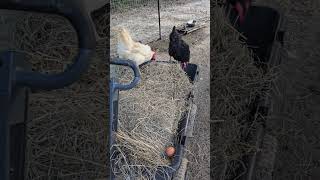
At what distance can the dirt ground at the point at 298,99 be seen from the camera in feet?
5.67

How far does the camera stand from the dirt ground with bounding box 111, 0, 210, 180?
1.79 metres

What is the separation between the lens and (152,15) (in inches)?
139

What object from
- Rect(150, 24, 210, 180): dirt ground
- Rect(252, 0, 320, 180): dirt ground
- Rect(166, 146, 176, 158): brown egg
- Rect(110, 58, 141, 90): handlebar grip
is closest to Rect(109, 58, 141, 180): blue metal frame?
Rect(110, 58, 141, 90): handlebar grip

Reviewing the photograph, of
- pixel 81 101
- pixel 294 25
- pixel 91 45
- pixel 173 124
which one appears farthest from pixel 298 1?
pixel 91 45

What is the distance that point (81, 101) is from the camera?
1.63m

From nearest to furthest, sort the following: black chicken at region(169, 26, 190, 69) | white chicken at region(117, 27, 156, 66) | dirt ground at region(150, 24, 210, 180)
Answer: dirt ground at region(150, 24, 210, 180), white chicken at region(117, 27, 156, 66), black chicken at region(169, 26, 190, 69)

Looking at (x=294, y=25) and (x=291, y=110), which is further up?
(x=294, y=25)

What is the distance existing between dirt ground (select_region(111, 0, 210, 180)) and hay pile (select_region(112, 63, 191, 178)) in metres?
0.09

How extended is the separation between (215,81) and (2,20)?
2.94ft

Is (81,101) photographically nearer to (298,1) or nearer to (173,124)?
(173,124)

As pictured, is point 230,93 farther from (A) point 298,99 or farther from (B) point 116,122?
(B) point 116,122

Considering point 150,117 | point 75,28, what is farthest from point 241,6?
point 75,28

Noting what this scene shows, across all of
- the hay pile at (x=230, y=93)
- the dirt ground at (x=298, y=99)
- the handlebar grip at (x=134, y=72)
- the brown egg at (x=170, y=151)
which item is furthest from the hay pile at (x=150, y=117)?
the dirt ground at (x=298, y=99)

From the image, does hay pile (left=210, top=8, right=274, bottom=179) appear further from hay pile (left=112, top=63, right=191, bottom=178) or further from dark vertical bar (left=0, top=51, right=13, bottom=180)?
dark vertical bar (left=0, top=51, right=13, bottom=180)
